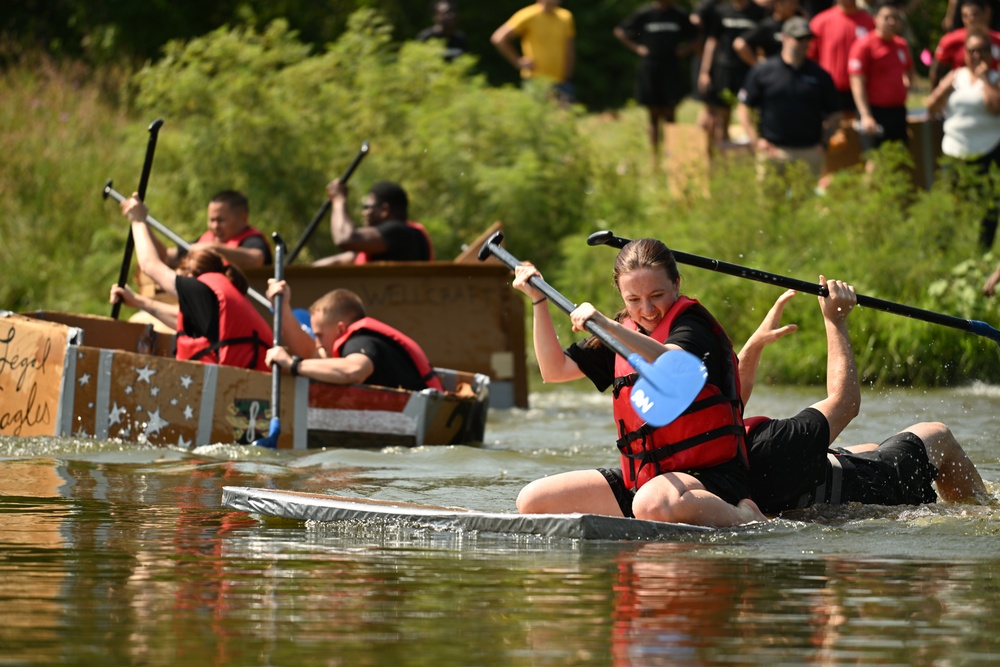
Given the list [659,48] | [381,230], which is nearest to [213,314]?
[381,230]

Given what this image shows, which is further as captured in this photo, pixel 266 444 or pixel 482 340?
pixel 482 340

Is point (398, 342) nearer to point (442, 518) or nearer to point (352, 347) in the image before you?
point (352, 347)

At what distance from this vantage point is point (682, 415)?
5.78 m

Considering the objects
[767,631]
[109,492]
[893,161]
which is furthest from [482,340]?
[767,631]

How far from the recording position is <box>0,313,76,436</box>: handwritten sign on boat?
29.0ft

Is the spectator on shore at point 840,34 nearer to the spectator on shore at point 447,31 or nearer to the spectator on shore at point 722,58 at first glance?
the spectator on shore at point 722,58

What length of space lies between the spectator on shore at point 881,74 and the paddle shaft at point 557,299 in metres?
7.22

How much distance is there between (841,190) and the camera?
1325 cm

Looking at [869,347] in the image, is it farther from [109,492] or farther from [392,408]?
[109,492]

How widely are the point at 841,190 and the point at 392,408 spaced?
18.1 feet

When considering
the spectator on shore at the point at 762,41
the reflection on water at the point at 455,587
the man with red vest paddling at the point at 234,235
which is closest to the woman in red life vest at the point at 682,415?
the reflection on water at the point at 455,587

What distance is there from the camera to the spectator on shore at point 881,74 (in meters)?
13.0

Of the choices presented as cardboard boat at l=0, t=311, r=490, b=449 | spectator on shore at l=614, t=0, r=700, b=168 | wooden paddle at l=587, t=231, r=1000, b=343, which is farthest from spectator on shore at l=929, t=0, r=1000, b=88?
wooden paddle at l=587, t=231, r=1000, b=343

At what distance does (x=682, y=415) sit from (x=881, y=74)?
26.2ft
